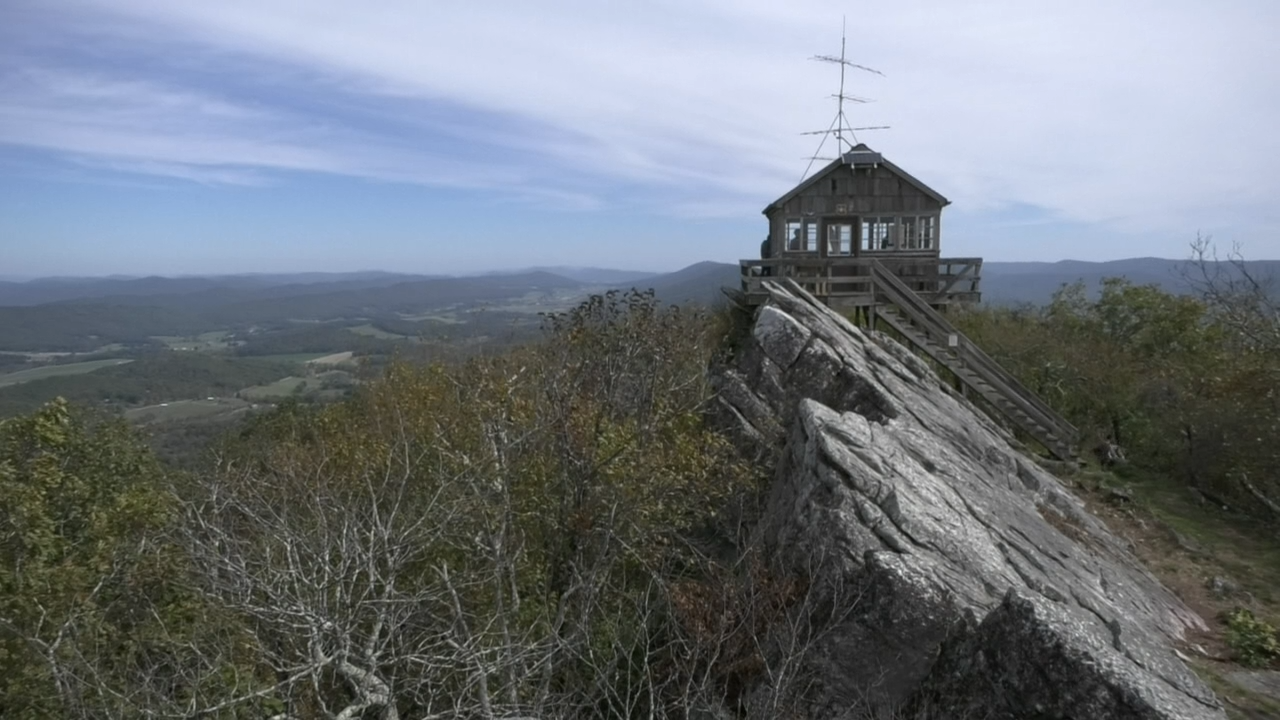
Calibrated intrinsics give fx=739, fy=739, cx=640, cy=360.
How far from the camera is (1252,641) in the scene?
11.1 meters

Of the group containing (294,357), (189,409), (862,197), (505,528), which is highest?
(862,197)

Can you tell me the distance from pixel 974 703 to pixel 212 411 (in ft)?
295

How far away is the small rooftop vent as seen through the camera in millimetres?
24391

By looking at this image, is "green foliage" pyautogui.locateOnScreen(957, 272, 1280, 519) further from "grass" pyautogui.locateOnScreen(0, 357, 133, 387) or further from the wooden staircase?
"grass" pyautogui.locateOnScreen(0, 357, 133, 387)

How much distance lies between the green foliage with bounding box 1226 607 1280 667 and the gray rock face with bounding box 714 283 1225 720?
0.64 m

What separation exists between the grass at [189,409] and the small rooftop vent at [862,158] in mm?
68517

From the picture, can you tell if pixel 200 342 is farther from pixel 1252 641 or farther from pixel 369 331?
pixel 1252 641

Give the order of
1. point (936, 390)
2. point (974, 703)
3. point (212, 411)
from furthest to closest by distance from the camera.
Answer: point (212, 411) → point (936, 390) → point (974, 703)

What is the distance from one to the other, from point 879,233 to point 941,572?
58.1 feet

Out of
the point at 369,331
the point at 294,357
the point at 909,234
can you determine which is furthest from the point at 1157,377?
the point at 369,331

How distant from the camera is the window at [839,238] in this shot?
81.6ft

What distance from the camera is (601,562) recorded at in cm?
1179

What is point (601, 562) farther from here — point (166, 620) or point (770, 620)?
point (166, 620)

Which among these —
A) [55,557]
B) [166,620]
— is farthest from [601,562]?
[55,557]
